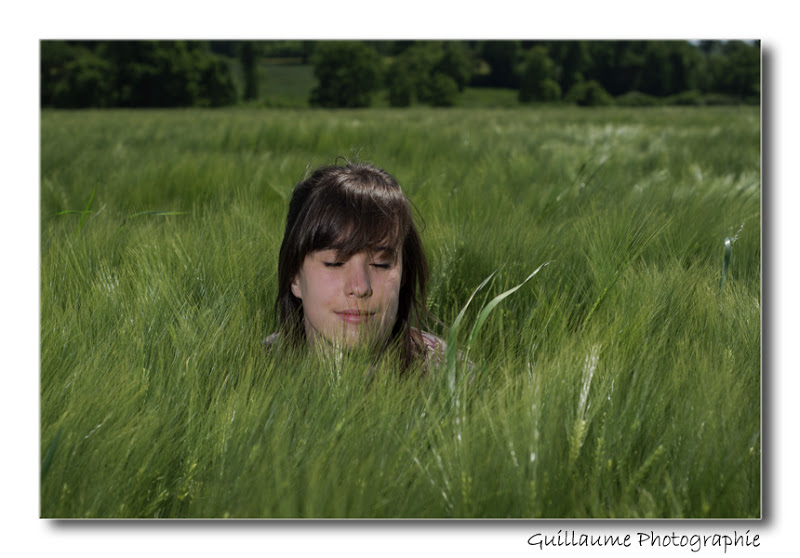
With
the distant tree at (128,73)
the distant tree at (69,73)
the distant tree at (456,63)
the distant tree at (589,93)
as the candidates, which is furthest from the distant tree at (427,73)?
the distant tree at (69,73)

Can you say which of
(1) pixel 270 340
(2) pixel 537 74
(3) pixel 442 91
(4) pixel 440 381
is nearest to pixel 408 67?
(3) pixel 442 91

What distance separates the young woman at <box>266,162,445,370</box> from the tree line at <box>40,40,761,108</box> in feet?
1.37

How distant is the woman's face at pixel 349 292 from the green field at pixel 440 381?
0.09m

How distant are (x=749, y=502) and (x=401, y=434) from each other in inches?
15.6

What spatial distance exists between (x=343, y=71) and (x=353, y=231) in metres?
0.84

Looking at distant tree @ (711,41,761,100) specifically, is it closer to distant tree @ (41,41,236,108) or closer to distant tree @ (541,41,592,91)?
distant tree @ (541,41,592,91)

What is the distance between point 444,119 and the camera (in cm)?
372

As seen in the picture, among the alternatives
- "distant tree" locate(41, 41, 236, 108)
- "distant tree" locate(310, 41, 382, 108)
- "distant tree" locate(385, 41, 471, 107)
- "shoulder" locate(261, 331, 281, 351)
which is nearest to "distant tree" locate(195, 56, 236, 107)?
"distant tree" locate(41, 41, 236, 108)

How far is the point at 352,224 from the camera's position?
1023 millimetres

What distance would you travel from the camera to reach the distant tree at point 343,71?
1.50m

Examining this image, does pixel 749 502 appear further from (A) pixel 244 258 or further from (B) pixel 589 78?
(B) pixel 589 78

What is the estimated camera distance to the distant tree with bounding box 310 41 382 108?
1.50 m

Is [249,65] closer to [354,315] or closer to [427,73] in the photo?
[427,73]
